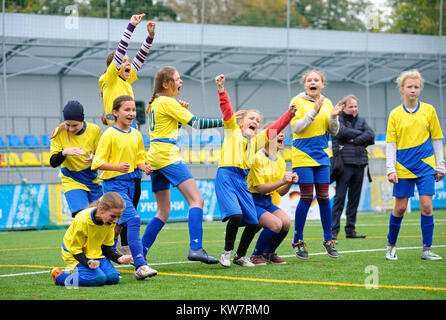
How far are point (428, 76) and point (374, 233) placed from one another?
57.5 ft

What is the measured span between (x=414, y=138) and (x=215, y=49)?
16.1 meters

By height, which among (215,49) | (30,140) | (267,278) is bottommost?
(267,278)

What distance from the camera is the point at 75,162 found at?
663 cm

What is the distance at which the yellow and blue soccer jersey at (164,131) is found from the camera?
6.48 meters

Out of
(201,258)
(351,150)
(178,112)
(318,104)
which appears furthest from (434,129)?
(351,150)

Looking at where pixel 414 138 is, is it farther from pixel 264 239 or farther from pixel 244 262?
pixel 244 262

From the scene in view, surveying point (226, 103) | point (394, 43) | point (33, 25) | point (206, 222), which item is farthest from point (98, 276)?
point (394, 43)

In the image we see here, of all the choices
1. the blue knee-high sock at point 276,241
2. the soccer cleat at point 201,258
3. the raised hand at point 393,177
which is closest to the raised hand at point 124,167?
the soccer cleat at point 201,258

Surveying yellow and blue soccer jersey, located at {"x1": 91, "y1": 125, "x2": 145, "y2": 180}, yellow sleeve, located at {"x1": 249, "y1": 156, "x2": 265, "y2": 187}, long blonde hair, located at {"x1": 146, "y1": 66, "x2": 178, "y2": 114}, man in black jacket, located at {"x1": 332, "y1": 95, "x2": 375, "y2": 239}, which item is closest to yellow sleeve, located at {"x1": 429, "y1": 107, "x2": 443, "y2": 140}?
yellow sleeve, located at {"x1": 249, "y1": 156, "x2": 265, "y2": 187}

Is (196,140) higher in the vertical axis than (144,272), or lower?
higher

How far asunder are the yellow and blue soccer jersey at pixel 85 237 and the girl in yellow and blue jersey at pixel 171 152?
1.03 meters

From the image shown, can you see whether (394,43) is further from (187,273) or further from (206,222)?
(187,273)

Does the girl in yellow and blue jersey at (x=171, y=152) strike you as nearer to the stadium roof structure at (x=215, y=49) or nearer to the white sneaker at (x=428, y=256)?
the white sneaker at (x=428, y=256)
